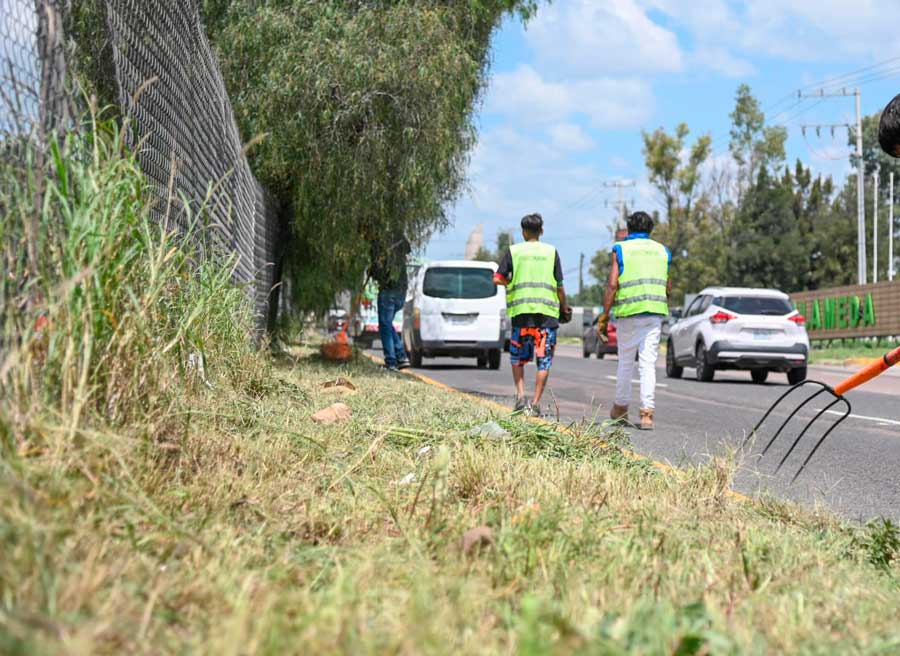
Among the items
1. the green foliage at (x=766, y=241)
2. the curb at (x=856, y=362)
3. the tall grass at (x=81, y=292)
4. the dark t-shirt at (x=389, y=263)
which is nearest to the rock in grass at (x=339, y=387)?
the tall grass at (x=81, y=292)

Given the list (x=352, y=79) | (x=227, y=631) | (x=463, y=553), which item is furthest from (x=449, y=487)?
(x=352, y=79)

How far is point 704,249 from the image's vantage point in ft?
210

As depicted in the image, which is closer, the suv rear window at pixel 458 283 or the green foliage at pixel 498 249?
the suv rear window at pixel 458 283

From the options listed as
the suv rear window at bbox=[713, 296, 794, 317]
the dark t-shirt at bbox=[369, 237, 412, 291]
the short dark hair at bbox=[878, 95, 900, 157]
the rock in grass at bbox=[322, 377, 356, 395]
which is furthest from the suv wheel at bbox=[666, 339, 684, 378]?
the short dark hair at bbox=[878, 95, 900, 157]

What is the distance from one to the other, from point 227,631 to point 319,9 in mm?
11595

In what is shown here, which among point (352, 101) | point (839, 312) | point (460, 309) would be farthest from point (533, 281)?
point (839, 312)

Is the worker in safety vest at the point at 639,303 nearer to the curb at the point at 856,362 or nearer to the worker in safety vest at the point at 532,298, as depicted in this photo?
the worker in safety vest at the point at 532,298

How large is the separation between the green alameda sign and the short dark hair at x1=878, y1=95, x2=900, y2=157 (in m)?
32.1

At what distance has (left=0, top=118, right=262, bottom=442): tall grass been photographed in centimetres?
315

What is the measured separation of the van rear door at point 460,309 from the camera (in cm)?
2061

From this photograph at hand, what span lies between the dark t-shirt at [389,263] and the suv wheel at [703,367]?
695 centimetres

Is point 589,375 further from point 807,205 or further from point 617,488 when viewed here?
point 807,205

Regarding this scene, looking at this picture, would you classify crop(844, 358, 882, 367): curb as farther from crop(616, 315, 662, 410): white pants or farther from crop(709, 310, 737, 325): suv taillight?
crop(616, 315, 662, 410): white pants

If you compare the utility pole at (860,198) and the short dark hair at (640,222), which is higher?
the utility pole at (860,198)
